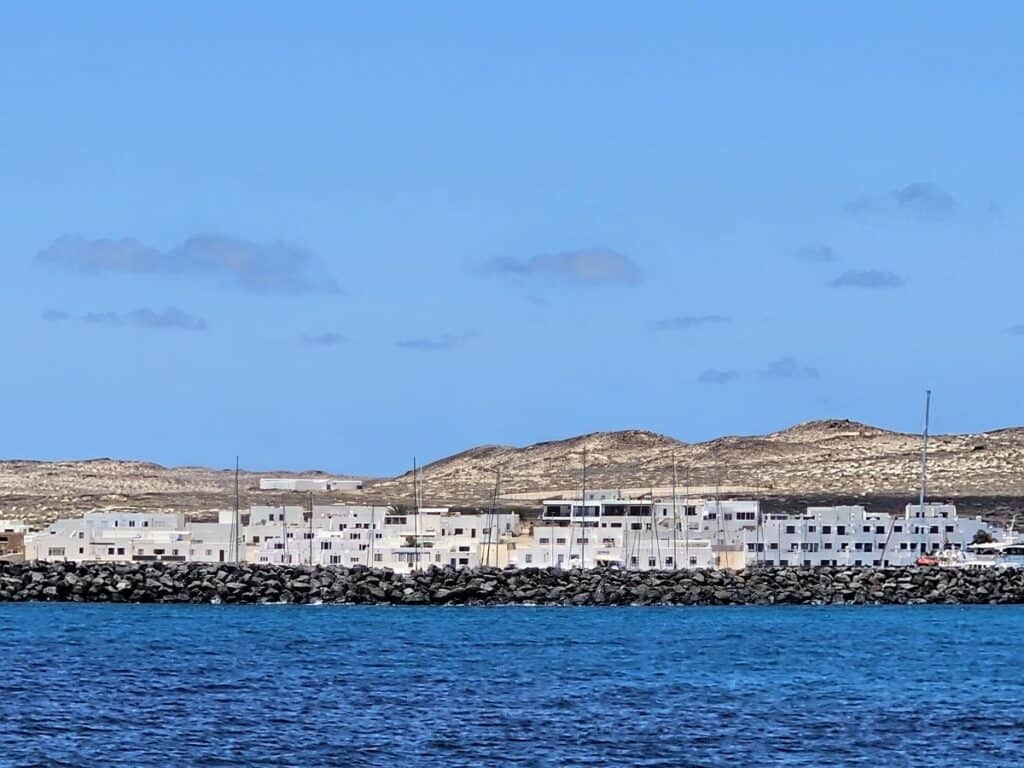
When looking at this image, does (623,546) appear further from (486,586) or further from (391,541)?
(486,586)

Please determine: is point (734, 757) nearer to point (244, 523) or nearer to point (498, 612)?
point (498, 612)

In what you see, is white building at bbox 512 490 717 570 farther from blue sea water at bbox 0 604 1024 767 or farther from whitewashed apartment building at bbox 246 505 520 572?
blue sea water at bbox 0 604 1024 767

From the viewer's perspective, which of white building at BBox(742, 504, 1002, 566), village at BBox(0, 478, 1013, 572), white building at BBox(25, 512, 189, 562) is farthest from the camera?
white building at BBox(25, 512, 189, 562)

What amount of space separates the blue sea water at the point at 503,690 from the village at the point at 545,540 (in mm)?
30249

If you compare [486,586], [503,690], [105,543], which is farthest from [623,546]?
[503,690]

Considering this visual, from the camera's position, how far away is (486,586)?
360 ft

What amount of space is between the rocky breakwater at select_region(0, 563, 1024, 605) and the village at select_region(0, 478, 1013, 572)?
469 inches

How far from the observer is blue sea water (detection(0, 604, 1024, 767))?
47.8 metres

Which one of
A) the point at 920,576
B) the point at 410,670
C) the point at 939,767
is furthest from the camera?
the point at 920,576

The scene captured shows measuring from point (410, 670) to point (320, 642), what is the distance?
12273 mm

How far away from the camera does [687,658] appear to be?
2901 inches

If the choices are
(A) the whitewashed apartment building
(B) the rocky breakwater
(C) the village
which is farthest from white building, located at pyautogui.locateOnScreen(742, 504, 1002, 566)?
(A) the whitewashed apartment building

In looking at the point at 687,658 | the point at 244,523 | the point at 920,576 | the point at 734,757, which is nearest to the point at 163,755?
the point at 734,757

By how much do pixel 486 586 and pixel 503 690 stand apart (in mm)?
47785
